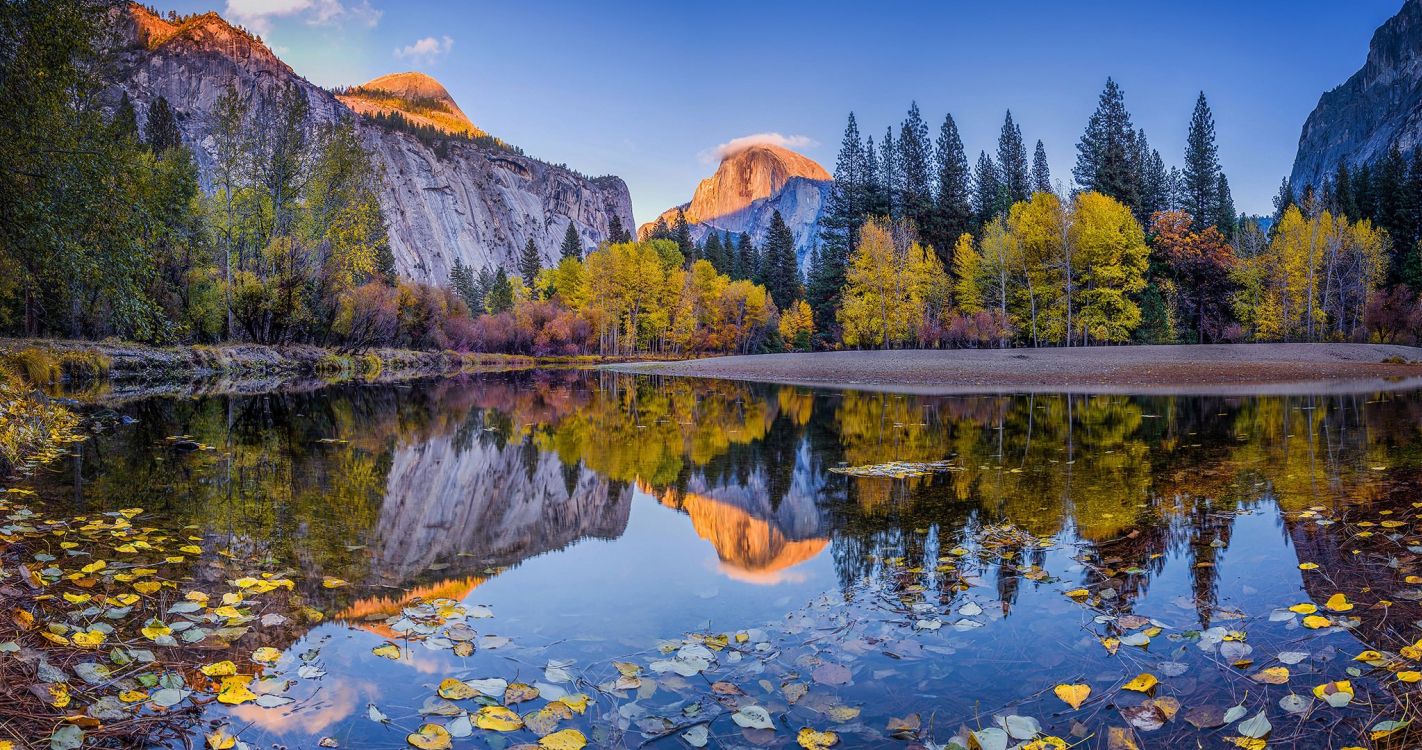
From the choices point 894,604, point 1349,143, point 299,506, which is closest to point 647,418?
point 299,506

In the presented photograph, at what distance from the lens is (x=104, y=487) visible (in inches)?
292

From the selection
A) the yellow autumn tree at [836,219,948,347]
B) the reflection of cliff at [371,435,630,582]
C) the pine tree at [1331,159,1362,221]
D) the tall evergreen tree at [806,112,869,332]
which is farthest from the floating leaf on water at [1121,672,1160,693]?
the pine tree at [1331,159,1362,221]

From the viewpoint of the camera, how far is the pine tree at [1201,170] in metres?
61.6

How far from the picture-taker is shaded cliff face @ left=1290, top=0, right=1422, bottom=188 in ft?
449

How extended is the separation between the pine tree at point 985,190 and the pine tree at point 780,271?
2030 centimetres

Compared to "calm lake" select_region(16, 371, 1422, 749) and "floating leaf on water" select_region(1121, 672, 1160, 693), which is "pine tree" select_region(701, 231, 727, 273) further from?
"floating leaf on water" select_region(1121, 672, 1160, 693)

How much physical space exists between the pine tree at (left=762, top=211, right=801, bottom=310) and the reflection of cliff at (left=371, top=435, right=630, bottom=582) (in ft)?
233

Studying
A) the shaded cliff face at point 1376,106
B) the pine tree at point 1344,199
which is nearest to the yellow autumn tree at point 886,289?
the pine tree at point 1344,199

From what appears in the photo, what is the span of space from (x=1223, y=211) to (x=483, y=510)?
76.9 meters

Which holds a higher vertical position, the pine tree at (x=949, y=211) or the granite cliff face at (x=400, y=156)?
the granite cliff face at (x=400, y=156)

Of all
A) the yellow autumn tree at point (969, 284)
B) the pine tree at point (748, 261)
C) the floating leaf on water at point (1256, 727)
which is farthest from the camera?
the pine tree at point (748, 261)

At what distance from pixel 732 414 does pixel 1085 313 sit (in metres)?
36.1

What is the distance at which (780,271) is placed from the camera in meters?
80.2

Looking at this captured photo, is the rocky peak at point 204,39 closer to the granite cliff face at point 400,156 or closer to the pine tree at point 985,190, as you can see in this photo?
the granite cliff face at point 400,156
